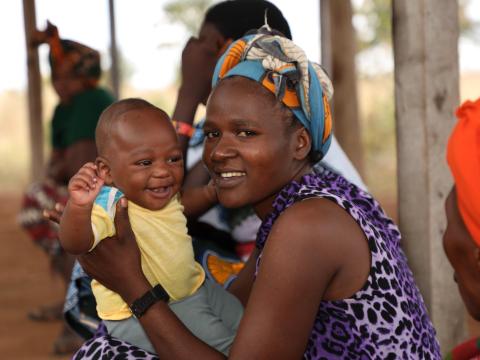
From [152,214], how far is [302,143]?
536 millimetres

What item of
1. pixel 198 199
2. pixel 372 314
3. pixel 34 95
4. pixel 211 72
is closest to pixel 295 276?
pixel 372 314

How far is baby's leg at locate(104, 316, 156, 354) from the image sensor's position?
2484mm

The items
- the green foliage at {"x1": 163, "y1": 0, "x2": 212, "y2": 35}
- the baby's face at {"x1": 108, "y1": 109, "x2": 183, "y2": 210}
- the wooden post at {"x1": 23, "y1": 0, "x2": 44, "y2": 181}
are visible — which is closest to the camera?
the baby's face at {"x1": 108, "y1": 109, "x2": 183, "y2": 210}

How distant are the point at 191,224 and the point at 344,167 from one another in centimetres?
69

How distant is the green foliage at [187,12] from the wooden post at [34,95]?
47.4 feet

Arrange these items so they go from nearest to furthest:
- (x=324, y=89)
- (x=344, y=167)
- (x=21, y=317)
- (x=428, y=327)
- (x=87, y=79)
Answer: (x=428, y=327) < (x=324, y=89) < (x=344, y=167) < (x=87, y=79) < (x=21, y=317)

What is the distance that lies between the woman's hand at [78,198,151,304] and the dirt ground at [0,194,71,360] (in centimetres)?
309

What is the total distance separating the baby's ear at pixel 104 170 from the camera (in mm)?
2621

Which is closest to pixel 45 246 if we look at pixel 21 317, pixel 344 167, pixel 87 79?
pixel 21 317

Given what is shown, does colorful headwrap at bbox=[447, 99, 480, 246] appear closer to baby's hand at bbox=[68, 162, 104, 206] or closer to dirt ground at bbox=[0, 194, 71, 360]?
baby's hand at bbox=[68, 162, 104, 206]

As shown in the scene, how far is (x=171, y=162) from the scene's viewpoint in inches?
103

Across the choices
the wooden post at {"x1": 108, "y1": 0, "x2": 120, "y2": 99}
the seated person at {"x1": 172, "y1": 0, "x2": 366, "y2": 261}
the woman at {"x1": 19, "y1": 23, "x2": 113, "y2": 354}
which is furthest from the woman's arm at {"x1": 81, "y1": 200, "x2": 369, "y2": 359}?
the wooden post at {"x1": 108, "y1": 0, "x2": 120, "y2": 99}

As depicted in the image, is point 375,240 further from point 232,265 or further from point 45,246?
point 45,246

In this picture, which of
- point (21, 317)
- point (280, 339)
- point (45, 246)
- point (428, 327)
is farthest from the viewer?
point (21, 317)
